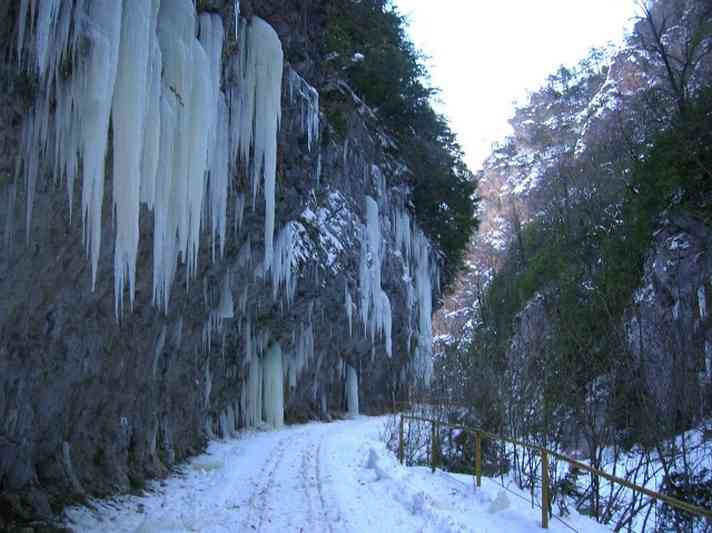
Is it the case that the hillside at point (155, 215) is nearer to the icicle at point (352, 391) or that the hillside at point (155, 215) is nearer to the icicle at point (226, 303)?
the icicle at point (226, 303)

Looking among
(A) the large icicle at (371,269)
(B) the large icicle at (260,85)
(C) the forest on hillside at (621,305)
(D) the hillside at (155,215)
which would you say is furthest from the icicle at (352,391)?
(B) the large icicle at (260,85)

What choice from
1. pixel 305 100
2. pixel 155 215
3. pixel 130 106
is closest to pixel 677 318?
pixel 305 100

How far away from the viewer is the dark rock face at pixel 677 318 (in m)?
6.79

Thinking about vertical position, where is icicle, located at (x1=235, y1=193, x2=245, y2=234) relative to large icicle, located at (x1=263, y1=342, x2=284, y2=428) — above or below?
above

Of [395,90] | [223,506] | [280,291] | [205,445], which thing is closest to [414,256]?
[395,90]

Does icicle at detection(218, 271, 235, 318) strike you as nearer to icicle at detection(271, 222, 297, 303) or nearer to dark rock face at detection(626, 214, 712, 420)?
icicle at detection(271, 222, 297, 303)

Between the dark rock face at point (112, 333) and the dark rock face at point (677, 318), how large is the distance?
6.47 meters

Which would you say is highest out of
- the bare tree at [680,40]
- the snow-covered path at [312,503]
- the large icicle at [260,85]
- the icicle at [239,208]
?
the bare tree at [680,40]

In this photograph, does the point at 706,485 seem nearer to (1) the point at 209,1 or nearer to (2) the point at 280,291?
(1) the point at 209,1

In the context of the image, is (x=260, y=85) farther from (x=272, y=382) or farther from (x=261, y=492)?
(x=272, y=382)

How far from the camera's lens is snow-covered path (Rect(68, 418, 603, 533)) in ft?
18.8

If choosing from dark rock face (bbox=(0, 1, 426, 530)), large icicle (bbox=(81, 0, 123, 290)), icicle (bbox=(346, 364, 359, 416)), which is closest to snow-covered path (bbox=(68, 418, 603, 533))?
dark rock face (bbox=(0, 1, 426, 530))

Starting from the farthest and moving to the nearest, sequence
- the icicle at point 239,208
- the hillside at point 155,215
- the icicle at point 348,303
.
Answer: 1. the icicle at point 348,303
2. the icicle at point 239,208
3. the hillside at point 155,215

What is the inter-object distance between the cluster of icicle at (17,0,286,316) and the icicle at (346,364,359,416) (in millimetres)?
18598
